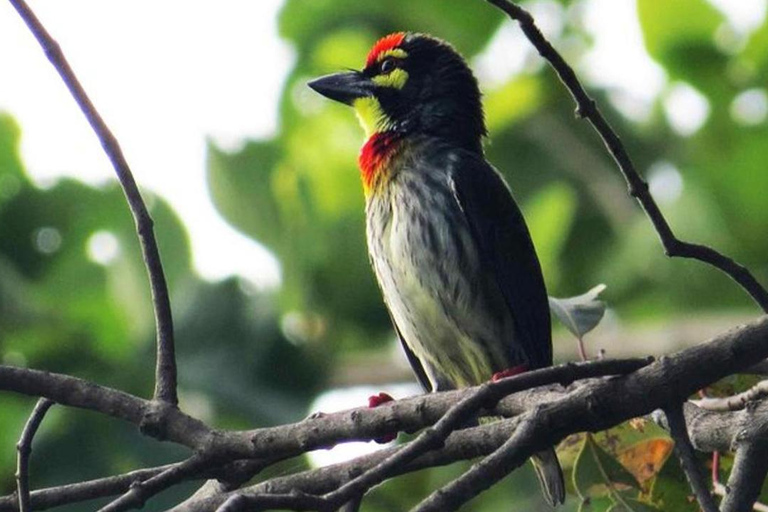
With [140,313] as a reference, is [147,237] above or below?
below

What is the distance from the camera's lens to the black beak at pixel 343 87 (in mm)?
5672

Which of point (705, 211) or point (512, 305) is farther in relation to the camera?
point (705, 211)

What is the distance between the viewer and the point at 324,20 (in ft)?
24.4

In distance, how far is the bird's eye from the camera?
5727mm

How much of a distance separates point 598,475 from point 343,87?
2.52 meters

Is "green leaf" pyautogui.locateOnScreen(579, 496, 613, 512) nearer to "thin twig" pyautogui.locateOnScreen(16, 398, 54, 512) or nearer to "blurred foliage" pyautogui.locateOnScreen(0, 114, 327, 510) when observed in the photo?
"thin twig" pyautogui.locateOnScreen(16, 398, 54, 512)

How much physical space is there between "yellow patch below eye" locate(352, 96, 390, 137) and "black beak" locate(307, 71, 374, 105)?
30mm

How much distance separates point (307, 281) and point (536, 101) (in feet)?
5.84

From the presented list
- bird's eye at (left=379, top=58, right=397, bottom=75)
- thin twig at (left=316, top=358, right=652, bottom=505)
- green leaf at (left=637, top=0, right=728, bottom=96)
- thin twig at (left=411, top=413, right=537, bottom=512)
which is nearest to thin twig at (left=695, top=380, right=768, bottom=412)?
thin twig at (left=316, top=358, right=652, bottom=505)

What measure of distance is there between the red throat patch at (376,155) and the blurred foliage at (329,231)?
868 millimetres

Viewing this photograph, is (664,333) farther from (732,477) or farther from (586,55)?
(732,477)

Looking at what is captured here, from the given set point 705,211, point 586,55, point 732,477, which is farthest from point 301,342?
point 732,477

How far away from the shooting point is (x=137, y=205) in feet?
10.1

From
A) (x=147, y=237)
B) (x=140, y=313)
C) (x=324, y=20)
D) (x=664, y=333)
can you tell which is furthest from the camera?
(x=324, y=20)
